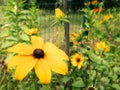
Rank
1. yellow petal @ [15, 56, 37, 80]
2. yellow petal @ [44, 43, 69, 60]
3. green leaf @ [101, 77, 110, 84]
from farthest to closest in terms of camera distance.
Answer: green leaf @ [101, 77, 110, 84] → yellow petal @ [44, 43, 69, 60] → yellow petal @ [15, 56, 37, 80]

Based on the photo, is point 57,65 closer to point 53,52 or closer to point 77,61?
point 53,52

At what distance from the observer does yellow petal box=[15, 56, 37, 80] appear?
1370mm

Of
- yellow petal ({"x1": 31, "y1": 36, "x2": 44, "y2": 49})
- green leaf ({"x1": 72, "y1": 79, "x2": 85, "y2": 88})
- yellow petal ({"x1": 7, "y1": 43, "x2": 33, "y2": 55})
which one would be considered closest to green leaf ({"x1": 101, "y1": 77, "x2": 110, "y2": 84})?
green leaf ({"x1": 72, "y1": 79, "x2": 85, "y2": 88})

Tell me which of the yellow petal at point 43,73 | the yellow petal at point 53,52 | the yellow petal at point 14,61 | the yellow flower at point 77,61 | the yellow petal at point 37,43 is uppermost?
the yellow petal at point 37,43

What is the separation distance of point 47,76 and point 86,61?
43.0 inches

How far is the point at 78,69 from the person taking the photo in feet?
8.36

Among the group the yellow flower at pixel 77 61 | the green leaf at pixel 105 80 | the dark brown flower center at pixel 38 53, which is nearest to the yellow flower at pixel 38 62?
the dark brown flower center at pixel 38 53

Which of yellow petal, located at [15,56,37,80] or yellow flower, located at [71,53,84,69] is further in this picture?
yellow flower, located at [71,53,84,69]

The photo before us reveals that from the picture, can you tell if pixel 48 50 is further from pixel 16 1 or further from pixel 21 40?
pixel 16 1

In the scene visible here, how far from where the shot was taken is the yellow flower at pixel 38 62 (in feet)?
4.53

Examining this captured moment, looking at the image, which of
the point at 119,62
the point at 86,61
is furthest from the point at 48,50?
the point at 119,62

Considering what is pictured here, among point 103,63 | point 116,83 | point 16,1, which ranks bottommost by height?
point 116,83

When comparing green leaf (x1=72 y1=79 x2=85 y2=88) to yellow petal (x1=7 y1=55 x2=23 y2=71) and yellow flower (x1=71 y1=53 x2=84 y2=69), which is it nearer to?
yellow flower (x1=71 y1=53 x2=84 y2=69)

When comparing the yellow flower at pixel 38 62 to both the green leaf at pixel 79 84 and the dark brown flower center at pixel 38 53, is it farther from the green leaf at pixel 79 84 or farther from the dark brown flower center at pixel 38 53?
the green leaf at pixel 79 84
